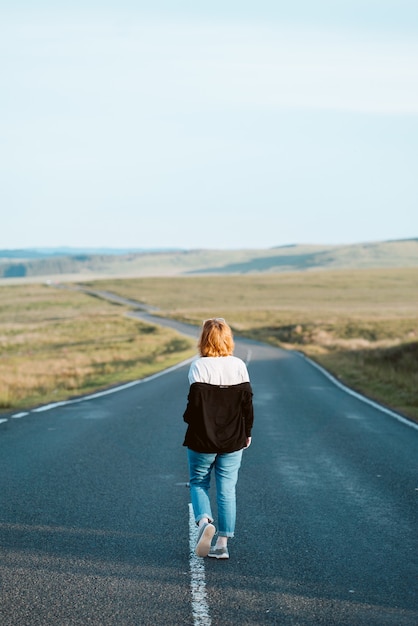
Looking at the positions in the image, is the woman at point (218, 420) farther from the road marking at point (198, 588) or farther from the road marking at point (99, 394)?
the road marking at point (99, 394)

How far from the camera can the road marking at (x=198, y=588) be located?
5.21 m

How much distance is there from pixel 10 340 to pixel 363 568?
190 feet

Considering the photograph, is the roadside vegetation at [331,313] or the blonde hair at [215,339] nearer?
the blonde hair at [215,339]

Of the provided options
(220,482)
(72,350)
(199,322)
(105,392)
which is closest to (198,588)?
(220,482)

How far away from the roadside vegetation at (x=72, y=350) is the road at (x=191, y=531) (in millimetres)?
→ 7439

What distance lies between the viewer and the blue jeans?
21.7 feet

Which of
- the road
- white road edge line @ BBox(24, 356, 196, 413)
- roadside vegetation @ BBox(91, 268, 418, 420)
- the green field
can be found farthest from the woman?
roadside vegetation @ BBox(91, 268, 418, 420)

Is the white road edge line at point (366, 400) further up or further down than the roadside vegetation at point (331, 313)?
further up

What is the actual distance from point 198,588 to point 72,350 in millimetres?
43010

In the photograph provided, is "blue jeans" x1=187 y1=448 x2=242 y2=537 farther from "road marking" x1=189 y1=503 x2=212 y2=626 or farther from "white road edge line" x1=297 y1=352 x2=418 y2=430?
"white road edge line" x1=297 y1=352 x2=418 y2=430

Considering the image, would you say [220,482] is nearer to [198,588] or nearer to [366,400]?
[198,588]

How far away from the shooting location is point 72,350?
48125 millimetres

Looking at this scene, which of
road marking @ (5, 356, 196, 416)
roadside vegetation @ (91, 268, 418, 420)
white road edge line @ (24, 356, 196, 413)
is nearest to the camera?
road marking @ (5, 356, 196, 416)

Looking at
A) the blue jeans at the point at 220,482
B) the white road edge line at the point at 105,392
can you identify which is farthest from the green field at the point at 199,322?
the blue jeans at the point at 220,482
